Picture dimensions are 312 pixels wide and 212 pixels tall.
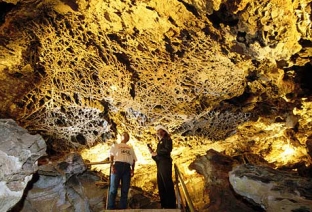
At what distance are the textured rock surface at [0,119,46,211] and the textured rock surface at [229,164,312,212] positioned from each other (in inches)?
172

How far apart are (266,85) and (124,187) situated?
4621mm

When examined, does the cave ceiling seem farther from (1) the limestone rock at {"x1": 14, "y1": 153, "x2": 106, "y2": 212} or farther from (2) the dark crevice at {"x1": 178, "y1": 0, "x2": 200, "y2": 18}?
(1) the limestone rock at {"x1": 14, "y1": 153, "x2": 106, "y2": 212}

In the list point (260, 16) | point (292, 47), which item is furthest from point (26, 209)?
point (292, 47)

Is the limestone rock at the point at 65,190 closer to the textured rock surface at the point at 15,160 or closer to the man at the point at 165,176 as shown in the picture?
the textured rock surface at the point at 15,160

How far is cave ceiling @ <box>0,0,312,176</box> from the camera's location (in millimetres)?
5117

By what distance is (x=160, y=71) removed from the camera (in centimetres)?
632

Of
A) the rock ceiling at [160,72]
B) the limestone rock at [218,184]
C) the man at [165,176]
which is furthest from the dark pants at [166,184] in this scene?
the limestone rock at [218,184]

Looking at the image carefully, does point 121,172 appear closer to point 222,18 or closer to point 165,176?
point 165,176

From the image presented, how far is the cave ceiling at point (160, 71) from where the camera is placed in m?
5.12

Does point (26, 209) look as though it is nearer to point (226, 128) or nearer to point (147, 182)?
point (147, 182)

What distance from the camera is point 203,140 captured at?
28.6ft

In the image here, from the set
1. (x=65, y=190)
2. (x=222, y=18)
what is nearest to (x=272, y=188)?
(x=222, y=18)

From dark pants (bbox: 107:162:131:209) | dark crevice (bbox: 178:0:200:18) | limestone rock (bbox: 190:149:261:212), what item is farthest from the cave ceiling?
dark pants (bbox: 107:162:131:209)

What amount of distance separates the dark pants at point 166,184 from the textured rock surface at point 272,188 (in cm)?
178
